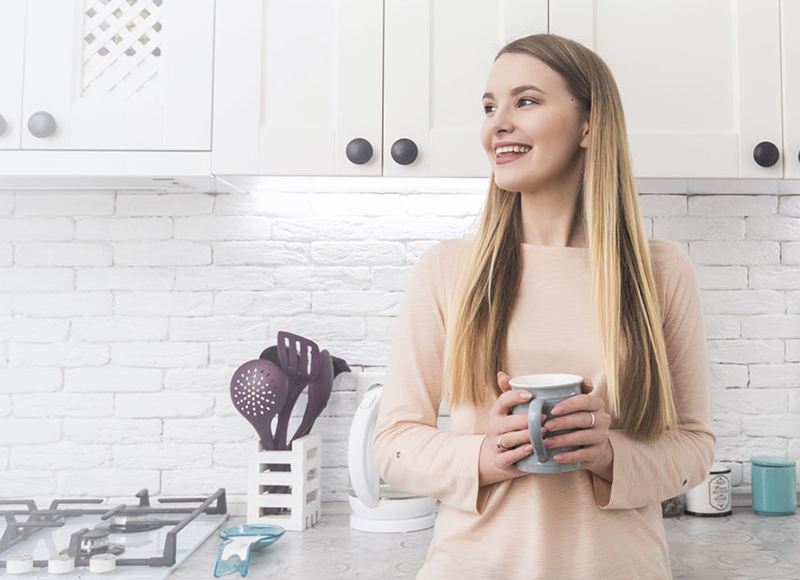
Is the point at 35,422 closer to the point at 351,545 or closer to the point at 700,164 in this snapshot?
the point at 351,545

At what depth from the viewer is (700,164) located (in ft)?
4.98

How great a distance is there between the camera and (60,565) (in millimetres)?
1306

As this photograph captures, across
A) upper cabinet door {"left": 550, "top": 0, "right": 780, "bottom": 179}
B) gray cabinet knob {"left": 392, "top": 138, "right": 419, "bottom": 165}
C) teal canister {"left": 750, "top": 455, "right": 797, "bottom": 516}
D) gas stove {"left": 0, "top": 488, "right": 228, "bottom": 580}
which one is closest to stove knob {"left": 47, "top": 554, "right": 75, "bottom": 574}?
gas stove {"left": 0, "top": 488, "right": 228, "bottom": 580}

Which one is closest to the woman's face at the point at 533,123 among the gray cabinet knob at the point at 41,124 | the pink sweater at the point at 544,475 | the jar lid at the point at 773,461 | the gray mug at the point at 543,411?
the pink sweater at the point at 544,475

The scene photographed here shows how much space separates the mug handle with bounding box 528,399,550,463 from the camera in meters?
0.87

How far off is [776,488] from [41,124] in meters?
1.82

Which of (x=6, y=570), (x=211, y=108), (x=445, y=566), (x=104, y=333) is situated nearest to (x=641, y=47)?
(x=211, y=108)

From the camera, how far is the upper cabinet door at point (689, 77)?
59.9 inches

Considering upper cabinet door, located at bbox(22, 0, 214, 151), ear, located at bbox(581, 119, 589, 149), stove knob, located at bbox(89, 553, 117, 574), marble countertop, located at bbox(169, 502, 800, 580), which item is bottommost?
marble countertop, located at bbox(169, 502, 800, 580)

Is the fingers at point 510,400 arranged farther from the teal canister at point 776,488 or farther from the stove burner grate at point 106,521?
the teal canister at point 776,488

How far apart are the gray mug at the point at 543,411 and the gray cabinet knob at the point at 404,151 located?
668mm

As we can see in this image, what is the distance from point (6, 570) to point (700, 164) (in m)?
1.55

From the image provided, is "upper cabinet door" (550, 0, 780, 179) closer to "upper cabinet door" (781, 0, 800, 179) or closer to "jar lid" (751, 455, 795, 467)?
"upper cabinet door" (781, 0, 800, 179)

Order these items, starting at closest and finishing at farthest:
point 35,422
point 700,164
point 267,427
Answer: point 700,164 → point 267,427 → point 35,422
